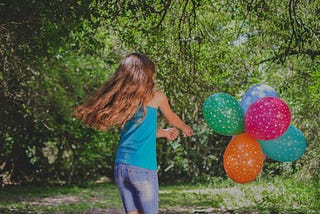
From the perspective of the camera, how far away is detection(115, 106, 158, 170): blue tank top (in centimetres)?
315

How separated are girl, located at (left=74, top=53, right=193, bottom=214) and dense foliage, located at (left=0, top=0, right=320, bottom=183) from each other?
281 centimetres

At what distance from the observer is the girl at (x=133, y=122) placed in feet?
10.3

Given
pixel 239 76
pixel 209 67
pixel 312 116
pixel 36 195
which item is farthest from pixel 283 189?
pixel 36 195

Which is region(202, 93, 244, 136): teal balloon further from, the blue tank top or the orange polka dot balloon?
the blue tank top

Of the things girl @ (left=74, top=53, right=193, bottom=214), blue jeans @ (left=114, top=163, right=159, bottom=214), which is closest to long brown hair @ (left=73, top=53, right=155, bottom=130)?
girl @ (left=74, top=53, right=193, bottom=214)

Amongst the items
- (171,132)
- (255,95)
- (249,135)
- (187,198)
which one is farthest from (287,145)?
(187,198)

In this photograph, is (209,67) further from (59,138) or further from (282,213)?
(59,138)

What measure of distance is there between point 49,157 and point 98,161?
4.00 feet

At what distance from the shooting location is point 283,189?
10383 millimetres

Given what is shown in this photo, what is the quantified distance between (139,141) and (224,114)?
136 cm

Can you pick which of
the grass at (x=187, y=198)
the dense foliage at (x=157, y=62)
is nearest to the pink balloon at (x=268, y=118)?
the dense foliage at (x=157, y=62)

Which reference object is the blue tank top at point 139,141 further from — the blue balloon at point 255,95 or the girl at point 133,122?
the blue balloon at point 255,95

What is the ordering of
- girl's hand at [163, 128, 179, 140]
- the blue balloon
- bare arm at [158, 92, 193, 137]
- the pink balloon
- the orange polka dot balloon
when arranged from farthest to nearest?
the blue balloon < the orange polka dot balloon < the pink balloon < girl's hand at [163, 128, 179, 140] < bare arm at [158, 92, 193, 137]

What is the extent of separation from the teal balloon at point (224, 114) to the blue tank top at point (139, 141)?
124 cm
